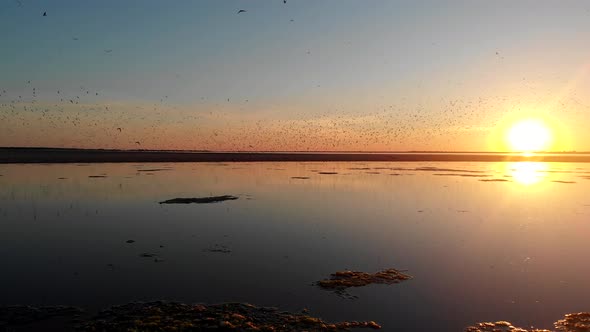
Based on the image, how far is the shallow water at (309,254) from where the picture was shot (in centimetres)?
1080

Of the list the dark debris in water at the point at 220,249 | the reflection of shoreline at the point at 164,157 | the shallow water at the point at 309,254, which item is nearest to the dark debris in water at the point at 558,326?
the shallow water at the point at 309,254

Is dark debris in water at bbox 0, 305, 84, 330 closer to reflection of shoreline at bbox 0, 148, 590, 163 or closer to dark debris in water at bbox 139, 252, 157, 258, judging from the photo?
dark debris in water at bbox 139, 252, 157, 258

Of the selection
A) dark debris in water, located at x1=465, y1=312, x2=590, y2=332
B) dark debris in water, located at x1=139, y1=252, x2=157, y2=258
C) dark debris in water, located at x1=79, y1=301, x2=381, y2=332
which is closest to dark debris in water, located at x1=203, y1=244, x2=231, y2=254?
dark debris in water, located at x1=139, y1=252, x2=157, y2=258

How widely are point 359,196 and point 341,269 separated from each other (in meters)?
18.6

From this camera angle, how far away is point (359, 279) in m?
12.5

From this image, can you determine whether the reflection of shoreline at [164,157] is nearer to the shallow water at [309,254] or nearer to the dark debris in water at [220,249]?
the shallow water at [309,254]

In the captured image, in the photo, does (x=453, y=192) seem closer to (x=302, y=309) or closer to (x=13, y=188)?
(x=302, y=309)

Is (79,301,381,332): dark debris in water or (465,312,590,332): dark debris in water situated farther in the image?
(465,312,590,332): dark debris in water

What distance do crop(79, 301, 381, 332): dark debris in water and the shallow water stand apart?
A: 53 centimetres

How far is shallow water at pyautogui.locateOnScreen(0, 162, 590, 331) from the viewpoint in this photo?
35.4ft

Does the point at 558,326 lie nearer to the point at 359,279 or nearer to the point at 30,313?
the point at 359,279

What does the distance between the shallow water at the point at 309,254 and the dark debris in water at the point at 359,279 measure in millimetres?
313

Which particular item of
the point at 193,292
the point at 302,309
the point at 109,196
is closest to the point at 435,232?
the point at 302,309

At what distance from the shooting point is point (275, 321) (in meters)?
9.59
